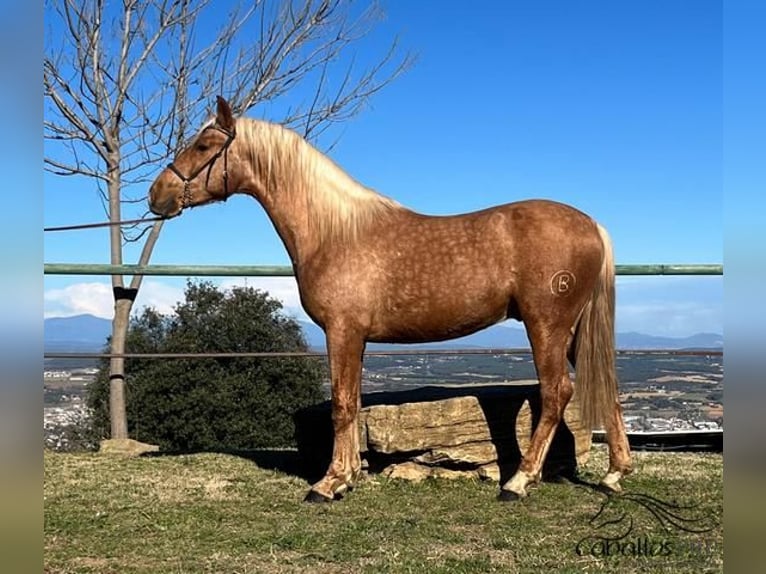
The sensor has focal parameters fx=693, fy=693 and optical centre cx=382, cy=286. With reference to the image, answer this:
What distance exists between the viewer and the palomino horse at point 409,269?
3.59m

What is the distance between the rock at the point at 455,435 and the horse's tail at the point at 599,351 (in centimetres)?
35

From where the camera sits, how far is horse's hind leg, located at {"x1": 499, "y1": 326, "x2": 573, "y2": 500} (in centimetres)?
359

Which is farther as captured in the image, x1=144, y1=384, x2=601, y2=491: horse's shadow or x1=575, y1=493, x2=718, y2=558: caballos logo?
x1=144, y1=384, x2=601, y2=491: horse's shadow

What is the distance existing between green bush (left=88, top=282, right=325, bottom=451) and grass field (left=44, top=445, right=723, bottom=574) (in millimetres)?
3841

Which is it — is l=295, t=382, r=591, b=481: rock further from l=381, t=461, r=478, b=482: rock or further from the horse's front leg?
the horse's front leg

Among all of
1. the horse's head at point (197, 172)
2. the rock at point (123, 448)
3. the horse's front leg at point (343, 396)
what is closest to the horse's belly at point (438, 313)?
the horse's front leg at point (343, 396)

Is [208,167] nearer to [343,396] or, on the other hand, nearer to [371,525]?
[343,396]

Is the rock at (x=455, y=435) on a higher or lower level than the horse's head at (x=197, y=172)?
lower

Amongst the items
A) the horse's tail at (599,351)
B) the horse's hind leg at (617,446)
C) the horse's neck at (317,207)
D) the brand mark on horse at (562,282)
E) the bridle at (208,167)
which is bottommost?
the horse's hind leg at (617,446)

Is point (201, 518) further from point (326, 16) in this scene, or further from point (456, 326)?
point (326, 16)

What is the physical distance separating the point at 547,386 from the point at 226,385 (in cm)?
539

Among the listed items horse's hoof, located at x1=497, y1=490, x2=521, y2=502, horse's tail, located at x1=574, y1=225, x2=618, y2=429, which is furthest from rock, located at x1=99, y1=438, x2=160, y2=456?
horse's tail, located at x1=574, y1=225, x2=618, y2=429

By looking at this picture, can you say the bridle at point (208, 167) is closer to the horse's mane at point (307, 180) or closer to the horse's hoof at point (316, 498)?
the horse's mane at point (307, 180)

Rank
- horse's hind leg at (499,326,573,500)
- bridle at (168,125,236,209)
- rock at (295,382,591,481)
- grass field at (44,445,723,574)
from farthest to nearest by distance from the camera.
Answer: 1. rock at (295,382,591,481)
2. bridle at (168,125,236,209)
3. horse's hind leg at (499,326,573,500)
4. grass field at (44,445,723,574)
